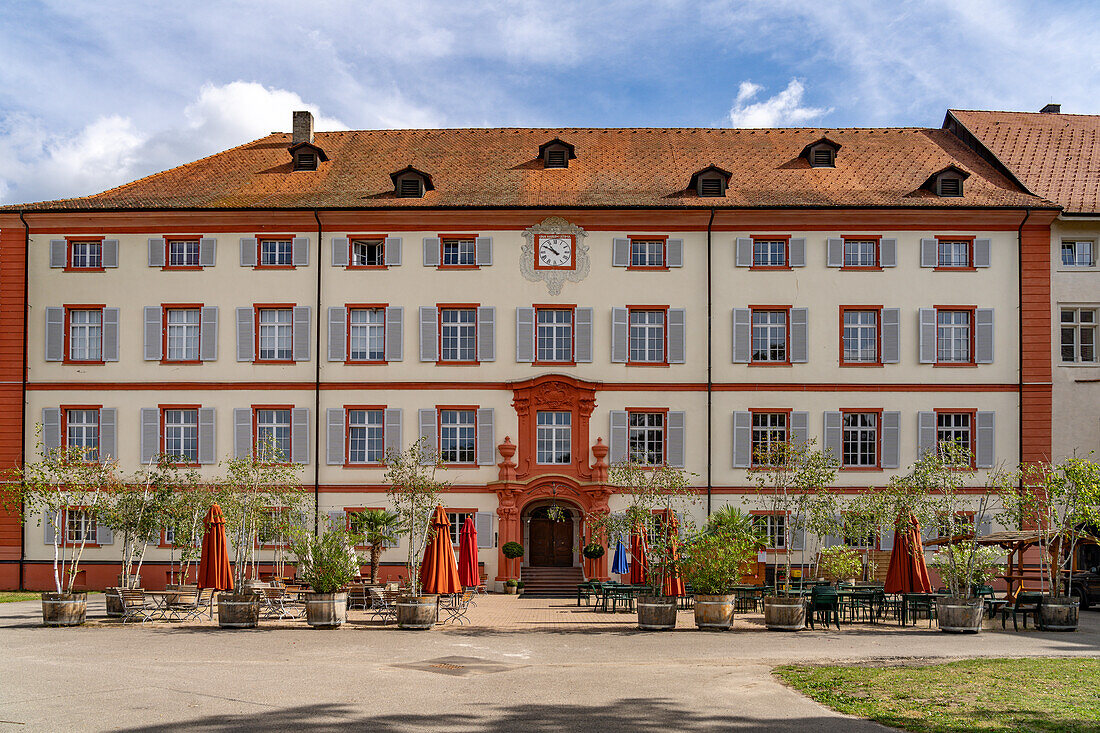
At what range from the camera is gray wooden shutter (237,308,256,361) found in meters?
34.4

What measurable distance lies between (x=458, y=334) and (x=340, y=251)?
4763 mm

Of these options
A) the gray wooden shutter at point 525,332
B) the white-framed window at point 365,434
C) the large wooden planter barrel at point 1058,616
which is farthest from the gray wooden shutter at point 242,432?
the large wooden planter barrel at point 1058,616

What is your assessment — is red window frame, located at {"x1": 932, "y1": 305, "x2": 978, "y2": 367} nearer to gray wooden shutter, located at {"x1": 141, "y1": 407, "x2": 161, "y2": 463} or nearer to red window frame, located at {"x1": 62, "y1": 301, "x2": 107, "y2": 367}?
gray wooden shutter, located at {"x1": 141, "y1": 407, "x2": 161, "y2": 463}

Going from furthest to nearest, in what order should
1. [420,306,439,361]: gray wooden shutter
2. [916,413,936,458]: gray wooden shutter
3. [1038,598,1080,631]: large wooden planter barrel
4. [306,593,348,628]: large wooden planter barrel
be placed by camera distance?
[420,306,439,361]: gray wooden shutter, [916,413,936,458]: gray wooden shutter, [1038,598,1080,631]: large wooden planter barrel, [306,593,348,628]: large wooden planter barrel

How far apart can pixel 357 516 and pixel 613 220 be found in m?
12.5

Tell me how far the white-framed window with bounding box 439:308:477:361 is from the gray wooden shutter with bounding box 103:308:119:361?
10.6 meters

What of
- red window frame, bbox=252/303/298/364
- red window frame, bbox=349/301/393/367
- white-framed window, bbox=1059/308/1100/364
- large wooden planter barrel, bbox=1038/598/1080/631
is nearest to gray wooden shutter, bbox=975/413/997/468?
white-framed window, bbox=1059/308/1100/364

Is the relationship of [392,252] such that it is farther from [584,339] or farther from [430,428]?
[584,339]

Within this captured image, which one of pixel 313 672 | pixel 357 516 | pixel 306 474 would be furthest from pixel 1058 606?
pixel 306 474

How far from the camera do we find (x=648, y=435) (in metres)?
34.0

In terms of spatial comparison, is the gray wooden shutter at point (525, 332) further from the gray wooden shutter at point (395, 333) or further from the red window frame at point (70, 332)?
the red window frame at point (70, 332)

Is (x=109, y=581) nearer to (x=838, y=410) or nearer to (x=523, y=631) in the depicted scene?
(x=523, y=631)

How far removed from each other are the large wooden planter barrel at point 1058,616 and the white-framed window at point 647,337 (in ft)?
47.9

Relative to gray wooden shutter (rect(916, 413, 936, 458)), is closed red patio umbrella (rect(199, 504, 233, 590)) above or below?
below
